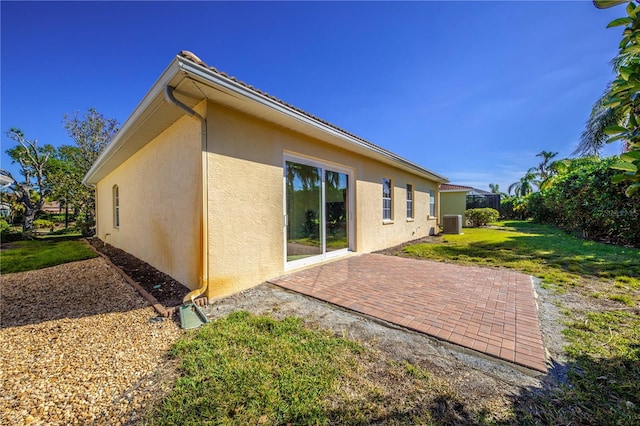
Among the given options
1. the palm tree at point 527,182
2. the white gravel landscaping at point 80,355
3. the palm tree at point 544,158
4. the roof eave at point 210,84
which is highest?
the palm tree at point 544,158

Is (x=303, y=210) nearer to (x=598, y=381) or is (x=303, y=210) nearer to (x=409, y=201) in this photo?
(x=598, y=381)

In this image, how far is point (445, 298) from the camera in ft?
13.5

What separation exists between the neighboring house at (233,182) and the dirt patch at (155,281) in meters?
0.19

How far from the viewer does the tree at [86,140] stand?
703 inches

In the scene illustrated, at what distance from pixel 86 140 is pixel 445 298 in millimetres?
25135

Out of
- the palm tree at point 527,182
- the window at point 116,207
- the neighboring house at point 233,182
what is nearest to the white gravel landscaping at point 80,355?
the neighboring house at point 233,182

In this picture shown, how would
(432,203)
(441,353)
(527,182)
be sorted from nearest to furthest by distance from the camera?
(441,353)
(432,203)
(527,182)

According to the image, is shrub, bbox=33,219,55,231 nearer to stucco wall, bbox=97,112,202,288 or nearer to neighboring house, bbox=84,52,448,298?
stucco wall, bbox=97,112,202,288

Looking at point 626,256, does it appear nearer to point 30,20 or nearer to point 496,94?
point 496,94

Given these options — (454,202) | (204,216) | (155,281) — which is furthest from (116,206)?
(454,202)

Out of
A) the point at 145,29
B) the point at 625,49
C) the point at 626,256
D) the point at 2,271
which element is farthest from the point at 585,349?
the point at 2,271

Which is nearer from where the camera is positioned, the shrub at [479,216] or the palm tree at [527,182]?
the shrub at [479,216]

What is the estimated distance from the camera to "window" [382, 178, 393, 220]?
943cm

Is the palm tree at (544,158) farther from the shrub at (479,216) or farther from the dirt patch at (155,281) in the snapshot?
the dirt patch at (155,281)
